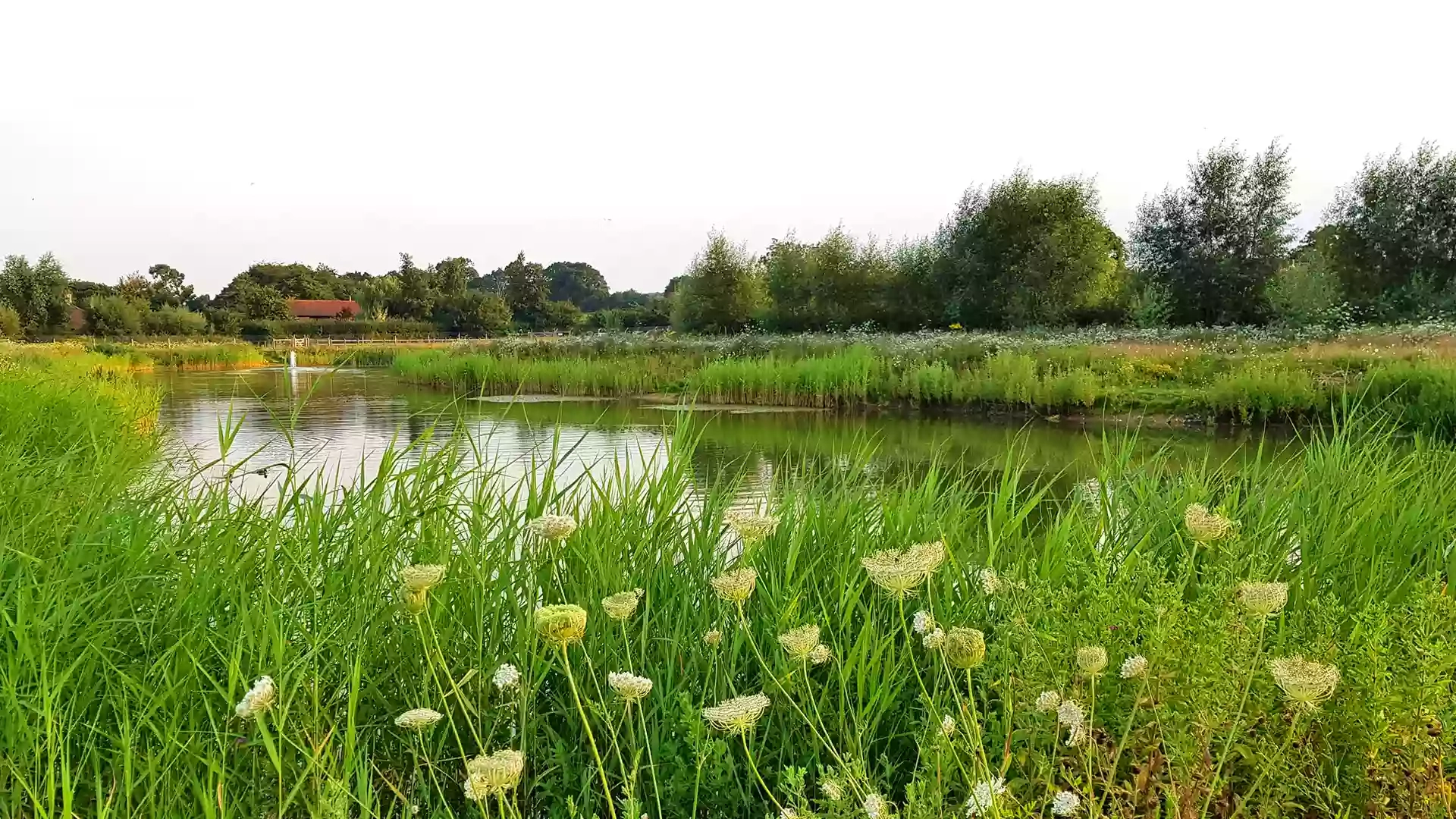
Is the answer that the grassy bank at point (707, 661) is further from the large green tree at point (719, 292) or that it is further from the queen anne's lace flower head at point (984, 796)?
the large green tree at point (719, 292)

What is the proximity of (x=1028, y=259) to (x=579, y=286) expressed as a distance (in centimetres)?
6455

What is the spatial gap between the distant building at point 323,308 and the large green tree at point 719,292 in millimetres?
41348

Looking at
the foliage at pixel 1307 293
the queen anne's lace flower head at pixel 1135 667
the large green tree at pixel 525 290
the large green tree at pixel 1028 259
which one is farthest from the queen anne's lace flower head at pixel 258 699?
the large green tree at pixel 525 290

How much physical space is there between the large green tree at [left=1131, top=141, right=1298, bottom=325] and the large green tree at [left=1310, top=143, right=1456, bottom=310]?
5.02 ft

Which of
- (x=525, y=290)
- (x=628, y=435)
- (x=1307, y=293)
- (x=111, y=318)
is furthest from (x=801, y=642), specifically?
(x=525, y=290)

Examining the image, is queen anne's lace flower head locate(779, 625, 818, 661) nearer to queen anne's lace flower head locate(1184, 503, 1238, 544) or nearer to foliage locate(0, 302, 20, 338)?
queen anne's lace flower head locate(1184, 503, 1238, 544)

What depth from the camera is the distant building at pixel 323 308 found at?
63562mm

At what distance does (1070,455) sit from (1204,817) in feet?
24.7

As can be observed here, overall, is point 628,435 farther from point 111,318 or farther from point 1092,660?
point 111,318

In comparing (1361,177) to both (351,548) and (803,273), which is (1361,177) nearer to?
(803,273)

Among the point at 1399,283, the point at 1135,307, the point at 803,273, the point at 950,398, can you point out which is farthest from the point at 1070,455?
the point at 1399,283

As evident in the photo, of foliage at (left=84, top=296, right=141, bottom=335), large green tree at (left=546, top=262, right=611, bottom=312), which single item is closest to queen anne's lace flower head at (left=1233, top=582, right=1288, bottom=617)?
foliage at (left=84, top=296, right=141, bottom=335)

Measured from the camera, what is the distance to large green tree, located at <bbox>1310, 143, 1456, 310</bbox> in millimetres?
23469

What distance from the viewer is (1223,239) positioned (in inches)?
1018
